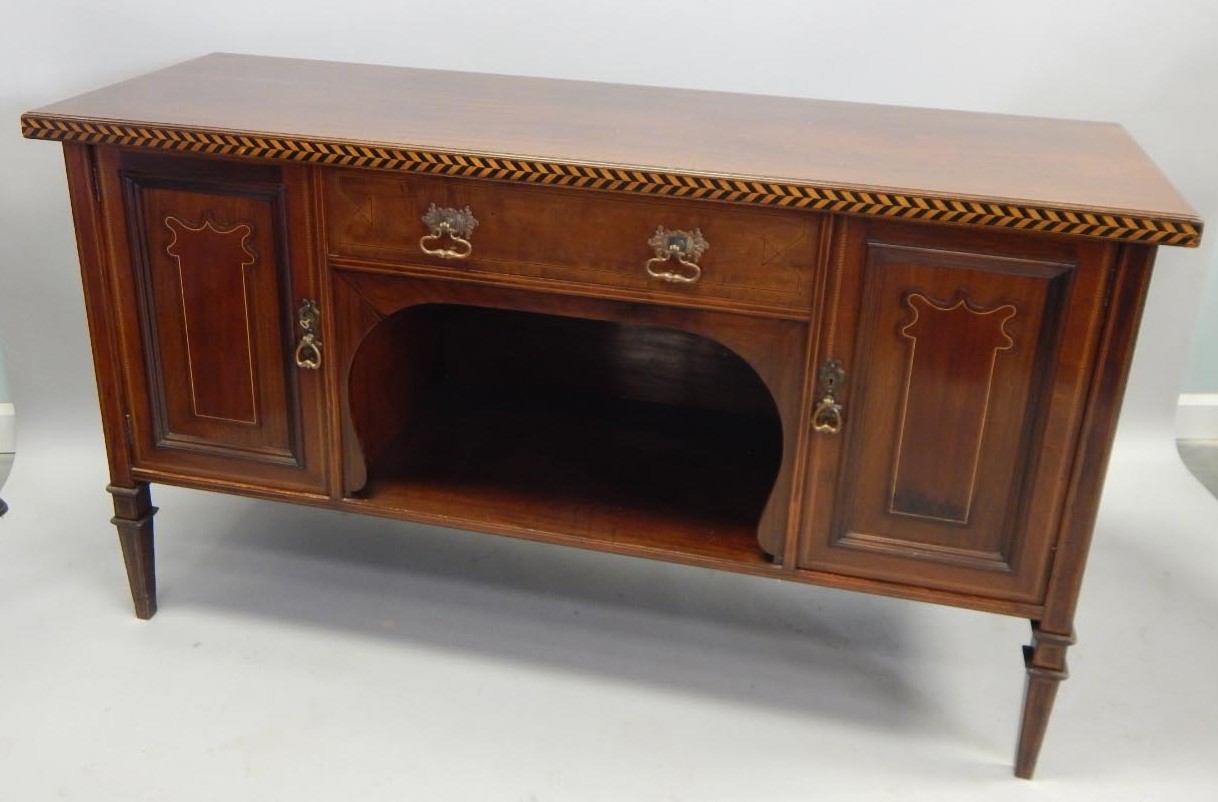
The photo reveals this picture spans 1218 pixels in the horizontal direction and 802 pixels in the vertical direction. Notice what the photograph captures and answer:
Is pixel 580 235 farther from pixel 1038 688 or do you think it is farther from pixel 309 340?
pixel 1038 688

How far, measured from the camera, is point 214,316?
2.19 metres

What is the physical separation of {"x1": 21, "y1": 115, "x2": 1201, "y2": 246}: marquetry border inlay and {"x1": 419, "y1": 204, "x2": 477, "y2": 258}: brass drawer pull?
2.8 inches

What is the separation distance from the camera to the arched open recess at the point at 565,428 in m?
2.28

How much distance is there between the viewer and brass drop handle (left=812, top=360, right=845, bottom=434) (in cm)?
197

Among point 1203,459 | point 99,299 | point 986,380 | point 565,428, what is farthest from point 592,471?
point 1203,459

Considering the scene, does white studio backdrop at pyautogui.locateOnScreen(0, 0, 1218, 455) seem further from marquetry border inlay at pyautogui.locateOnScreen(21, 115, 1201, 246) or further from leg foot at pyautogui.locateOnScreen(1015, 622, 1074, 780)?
leg foot at pyautogui.locateOnScreen(1015, 622, 1074, 780)

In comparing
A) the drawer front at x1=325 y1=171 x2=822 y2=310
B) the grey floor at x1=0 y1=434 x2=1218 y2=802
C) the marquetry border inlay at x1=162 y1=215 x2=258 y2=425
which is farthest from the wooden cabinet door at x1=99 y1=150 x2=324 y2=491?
the grey floor at x1=0 y1=434 x2=1218 y2=802

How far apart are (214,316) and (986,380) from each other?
1253mm

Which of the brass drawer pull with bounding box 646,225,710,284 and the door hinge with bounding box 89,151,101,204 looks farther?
Result: the door hinge with bounding box 89,151,101,204

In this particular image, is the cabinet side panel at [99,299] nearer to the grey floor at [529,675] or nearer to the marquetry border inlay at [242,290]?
the marquetry border inlay at [242,290]

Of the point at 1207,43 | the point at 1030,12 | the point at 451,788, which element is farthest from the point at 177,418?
the point at 1207,43

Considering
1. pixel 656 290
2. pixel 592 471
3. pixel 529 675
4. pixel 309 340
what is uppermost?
pixel 656 290

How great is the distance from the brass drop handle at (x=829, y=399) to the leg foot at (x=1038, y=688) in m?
0.46

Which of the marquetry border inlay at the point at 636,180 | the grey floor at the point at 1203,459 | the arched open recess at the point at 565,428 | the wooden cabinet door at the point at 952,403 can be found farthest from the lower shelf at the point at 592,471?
the grey floor at the point at 1203,459
